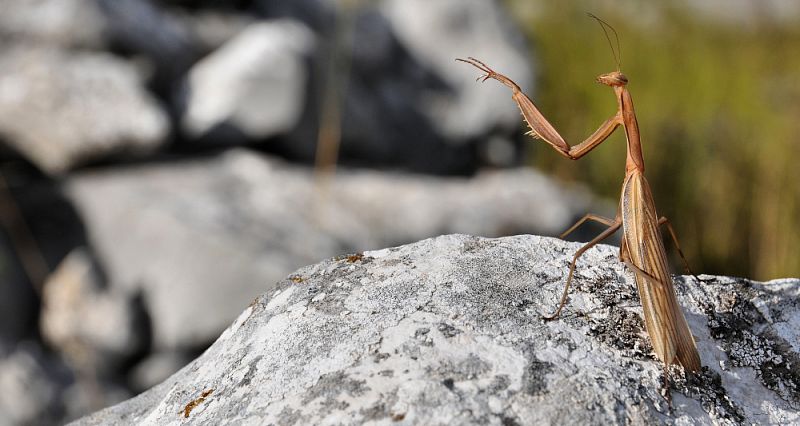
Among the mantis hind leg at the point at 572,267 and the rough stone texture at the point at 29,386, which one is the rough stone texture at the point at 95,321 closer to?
the rough stone texture at the point at 29,386

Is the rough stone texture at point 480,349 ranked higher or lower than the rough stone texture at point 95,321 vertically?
higher

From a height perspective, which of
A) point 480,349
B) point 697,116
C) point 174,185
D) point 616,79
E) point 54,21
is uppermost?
point 54,21

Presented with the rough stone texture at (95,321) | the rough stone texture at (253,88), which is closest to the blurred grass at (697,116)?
the rough stone texture at (253,88)

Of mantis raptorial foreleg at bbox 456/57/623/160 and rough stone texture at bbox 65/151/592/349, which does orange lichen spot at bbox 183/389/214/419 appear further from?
rough stone texture at bbox 65/151/592/349

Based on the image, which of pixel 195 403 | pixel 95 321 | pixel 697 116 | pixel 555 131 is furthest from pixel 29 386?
pixel 697 116

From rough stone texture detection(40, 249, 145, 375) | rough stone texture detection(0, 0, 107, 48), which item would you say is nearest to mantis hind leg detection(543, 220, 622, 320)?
rough stone texture detection(40, 249, 145, 375)

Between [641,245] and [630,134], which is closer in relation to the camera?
[641,245]

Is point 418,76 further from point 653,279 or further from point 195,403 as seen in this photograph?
point 195,403
